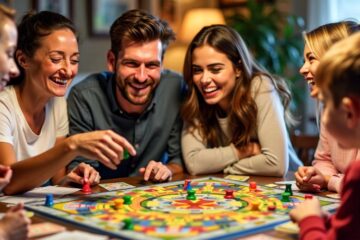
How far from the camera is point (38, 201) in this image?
68.8 inches

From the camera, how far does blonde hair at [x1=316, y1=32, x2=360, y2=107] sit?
1221mm

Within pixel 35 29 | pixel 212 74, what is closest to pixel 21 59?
pixel 35 29

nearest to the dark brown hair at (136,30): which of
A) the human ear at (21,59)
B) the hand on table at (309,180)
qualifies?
the human ear at (21,59)

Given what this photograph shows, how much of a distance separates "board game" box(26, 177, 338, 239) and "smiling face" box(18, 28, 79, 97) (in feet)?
2.08

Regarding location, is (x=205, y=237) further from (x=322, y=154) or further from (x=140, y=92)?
(x=140, y=92)

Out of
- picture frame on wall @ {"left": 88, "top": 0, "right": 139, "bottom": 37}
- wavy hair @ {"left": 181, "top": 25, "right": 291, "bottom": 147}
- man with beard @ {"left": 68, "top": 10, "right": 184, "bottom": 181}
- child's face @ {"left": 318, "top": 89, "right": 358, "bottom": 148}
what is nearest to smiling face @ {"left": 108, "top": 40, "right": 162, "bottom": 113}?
man with beard @ {"left": 68, "top": 10, "right": 184, "bottom": 181}

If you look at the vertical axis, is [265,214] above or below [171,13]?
below

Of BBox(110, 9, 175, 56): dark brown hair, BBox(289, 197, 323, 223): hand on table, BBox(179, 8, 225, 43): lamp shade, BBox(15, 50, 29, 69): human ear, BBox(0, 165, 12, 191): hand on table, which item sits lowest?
BBox(289, 197, 323, 223): hand on table

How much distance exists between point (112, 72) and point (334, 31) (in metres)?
1.12

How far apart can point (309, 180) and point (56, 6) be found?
3815 mm

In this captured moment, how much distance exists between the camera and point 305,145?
297 cm

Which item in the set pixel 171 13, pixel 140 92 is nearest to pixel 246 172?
pixel 140 92

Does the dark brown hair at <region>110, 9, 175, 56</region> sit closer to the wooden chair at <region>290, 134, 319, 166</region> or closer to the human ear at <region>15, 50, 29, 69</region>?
the human ear at <region>15, 50, 29, 69</region>

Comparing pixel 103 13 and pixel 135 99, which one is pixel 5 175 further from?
pixel 103 13
